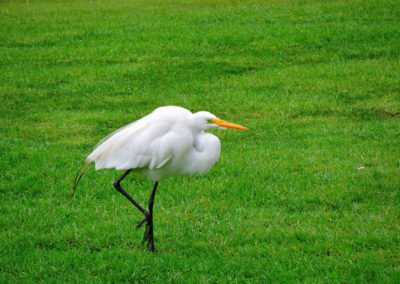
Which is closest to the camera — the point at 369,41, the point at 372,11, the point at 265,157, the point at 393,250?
the point at 393,250

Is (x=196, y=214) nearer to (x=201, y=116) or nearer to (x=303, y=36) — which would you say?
(x=201, y=116)

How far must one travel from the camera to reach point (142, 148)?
5.52 meters

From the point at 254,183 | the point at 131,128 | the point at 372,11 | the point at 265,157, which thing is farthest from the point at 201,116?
the point at 372,11

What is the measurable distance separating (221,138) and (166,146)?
3557 mm

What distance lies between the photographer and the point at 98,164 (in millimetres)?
5688

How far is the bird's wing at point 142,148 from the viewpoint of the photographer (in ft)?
18.0

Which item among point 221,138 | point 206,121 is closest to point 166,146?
point 206,121

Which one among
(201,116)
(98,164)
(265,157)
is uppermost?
(201,116)

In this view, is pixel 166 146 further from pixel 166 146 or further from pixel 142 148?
pixel 142 148

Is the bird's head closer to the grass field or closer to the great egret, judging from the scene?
the great egret

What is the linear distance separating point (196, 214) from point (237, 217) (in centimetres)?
38

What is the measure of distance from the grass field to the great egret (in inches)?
25.7

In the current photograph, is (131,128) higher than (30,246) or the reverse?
higher

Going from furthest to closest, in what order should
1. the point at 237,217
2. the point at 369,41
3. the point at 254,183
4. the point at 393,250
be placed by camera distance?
the point at 369,41, the point at 254,183, the point at 237,217, the point at 393,250
